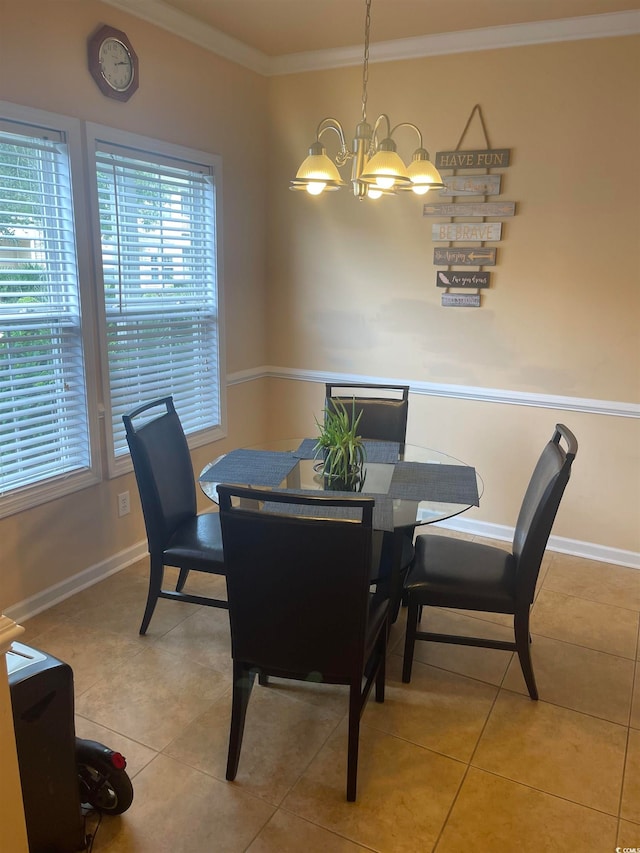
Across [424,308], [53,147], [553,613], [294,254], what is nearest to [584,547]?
[553,613]

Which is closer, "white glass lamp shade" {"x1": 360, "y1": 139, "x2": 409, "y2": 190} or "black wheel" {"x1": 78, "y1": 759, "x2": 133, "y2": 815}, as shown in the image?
"black wheel" {"x1": 78, "y1": 759, "x2": 133, "y2": 815}

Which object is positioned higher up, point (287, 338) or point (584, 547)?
point (287, 338)

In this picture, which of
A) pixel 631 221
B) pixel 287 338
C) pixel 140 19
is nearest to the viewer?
pixel 140 19

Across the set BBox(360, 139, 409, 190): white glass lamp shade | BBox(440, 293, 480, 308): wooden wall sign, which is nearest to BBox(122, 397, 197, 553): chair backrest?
BBox(360, 139, 409, 190): white glass lamp shade

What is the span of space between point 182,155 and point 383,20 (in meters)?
1.22

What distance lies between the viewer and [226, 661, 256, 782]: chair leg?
6.39ft

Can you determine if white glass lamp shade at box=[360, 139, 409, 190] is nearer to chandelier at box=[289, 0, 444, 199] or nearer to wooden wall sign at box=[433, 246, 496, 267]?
chandelier at box=[289, 0, 444, 199]

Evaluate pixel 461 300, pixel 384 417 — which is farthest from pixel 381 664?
pixel 461 300

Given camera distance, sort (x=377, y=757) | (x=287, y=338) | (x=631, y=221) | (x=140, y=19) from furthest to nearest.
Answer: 1. (x=287, y=338)
2. (x=631, y=221)
3. (x=140, y=19)
4. (x=377, y=757)

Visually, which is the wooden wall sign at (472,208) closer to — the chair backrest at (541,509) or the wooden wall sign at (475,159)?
the wooden wall sign at (475,159)

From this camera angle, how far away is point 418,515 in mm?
2223

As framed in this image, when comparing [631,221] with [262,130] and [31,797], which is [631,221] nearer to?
[262,130]

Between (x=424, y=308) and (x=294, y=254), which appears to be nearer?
(x=424, y=308)

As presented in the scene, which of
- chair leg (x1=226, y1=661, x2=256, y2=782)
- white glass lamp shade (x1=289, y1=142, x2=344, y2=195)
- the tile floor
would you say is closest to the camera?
the tile floor
